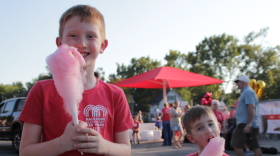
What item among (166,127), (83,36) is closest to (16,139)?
(166,127)

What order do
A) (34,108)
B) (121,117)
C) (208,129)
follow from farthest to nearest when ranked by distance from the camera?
1. (208,129)
2. (121,117)
3. (34,108)

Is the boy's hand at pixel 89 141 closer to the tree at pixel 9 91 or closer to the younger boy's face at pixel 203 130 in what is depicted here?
the younger boy's face at pixel 203 130

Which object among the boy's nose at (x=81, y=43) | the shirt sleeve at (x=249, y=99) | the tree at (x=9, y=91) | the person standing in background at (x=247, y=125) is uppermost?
the tree at (x=9, y=91)

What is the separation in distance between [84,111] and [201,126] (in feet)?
3.94

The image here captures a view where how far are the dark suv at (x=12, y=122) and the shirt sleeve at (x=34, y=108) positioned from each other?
24.7 ft

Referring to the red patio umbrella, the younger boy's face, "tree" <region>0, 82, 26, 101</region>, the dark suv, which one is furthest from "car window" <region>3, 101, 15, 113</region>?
"tree" <region>0, 82, 26, 101</region>

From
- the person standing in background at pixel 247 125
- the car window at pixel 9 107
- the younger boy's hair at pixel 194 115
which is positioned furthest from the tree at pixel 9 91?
the younger boy's hair at pixel 194 115

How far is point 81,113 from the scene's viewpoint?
4.13ft

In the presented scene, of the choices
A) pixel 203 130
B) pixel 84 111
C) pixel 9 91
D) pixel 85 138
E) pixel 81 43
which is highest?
pixel 9 91

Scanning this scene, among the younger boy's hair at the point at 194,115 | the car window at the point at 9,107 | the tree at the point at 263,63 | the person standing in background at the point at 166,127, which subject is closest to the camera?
the younger boy's hair at the point at 194,115

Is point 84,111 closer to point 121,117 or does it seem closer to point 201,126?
point 121,117

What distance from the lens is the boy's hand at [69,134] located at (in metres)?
0.99

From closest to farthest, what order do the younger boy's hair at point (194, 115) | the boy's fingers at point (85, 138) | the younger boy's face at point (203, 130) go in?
the boy's fingers at point (85, 138) < the younger boy's face at point (203, 130) < the younger boy's hair at point (194, 115)

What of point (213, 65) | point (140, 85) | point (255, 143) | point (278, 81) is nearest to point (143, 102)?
point (213, 65)
